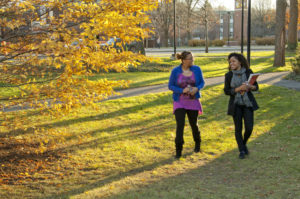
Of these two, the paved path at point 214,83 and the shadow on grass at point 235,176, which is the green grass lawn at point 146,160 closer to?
the shadow on grass at point 235,176

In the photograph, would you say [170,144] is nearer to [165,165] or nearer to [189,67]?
[165,165]

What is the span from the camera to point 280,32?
62.6 ft

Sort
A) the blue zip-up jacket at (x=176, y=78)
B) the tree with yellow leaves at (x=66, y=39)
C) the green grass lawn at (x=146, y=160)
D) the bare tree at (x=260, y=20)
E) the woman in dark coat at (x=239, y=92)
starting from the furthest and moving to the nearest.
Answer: the bare tree at (x=260, y=20) → the blue zip-up jacket at (x=176, y=78) → the woman in dark coat at (x=239, y=92) → the tree with yellow leaves at (x=66, y=39) → the green grass lawn at (x=146, y=160)

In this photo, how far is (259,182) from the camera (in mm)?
4992

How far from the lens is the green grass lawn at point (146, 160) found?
487cm

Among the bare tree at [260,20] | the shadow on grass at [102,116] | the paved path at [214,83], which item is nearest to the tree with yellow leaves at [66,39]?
the shadow on grass at [102,116]

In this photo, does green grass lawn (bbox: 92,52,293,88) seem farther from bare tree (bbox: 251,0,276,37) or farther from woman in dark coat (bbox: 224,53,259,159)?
bare tree (bbox: 251,0,276,37)

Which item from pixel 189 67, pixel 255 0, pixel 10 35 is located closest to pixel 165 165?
pixel 189 67

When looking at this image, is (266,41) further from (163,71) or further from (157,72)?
(157,72)

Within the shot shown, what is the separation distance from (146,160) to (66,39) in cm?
258

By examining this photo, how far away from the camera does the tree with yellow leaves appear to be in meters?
5.18

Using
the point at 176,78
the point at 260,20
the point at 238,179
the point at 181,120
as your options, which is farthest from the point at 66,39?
the point at 260,20

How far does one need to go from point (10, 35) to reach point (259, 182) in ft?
14.6

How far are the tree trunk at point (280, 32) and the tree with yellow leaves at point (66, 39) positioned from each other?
14.7m
